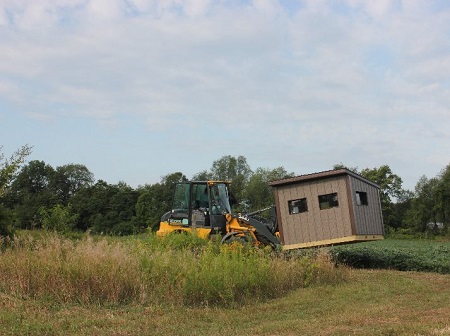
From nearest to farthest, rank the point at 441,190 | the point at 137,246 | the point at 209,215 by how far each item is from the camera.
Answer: the point at 137,246
the point at 209,215
the point at 441,190

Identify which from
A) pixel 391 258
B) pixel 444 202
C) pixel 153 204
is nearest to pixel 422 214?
pixel 444 202

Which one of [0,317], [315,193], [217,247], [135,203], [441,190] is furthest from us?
[135,203]

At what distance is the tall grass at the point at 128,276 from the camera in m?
10.8

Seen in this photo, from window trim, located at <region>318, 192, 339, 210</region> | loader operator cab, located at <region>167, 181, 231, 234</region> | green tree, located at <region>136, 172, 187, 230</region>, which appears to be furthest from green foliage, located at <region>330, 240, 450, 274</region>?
green tree, located at <region>136, 172, 187, 230</region>

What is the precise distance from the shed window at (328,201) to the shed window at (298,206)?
1.57ft

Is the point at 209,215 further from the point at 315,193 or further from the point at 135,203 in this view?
the point at 135,203

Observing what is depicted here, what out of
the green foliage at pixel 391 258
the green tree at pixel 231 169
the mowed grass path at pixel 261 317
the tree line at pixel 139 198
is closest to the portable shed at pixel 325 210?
the green foliage at pixel 391 258

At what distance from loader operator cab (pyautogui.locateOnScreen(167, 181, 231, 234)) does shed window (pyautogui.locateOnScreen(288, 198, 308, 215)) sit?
9.97ft

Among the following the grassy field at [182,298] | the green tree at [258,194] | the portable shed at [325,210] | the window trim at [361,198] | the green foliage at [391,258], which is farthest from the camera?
the green tree at [258,194]

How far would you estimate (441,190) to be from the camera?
57.1 meters

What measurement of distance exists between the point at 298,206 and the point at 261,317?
725 cm

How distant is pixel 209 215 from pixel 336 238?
4926mm

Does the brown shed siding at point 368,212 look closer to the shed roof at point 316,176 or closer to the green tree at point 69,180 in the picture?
the shed roof at point 316,176

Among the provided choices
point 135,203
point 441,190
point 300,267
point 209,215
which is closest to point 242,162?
point 135,203
